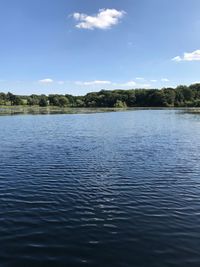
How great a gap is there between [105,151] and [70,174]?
10855mm

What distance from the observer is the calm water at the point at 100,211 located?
1147cm

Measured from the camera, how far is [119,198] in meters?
17.8

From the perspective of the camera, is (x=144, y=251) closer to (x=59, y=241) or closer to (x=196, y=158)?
(x=59, y=241)

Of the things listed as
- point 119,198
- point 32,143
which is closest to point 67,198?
point 119,198

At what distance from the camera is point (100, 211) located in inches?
622

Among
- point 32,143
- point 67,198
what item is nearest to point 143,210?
point 67,198

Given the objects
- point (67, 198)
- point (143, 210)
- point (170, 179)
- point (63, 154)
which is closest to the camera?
point (143, 210)

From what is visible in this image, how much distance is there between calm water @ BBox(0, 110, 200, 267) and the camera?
37.6 ft

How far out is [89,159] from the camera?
29.2 m

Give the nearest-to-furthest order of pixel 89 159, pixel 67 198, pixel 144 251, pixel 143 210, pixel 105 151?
pixel 144 251, pixel 143 210, pixel 67 198, pixel 89 159, pixel 105 151

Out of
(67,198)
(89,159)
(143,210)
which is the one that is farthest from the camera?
(89,159)

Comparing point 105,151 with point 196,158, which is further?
point 105,151

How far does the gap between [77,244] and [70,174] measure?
11.3 meters

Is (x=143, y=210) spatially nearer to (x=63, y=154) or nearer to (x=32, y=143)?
(x=63, y=154)
